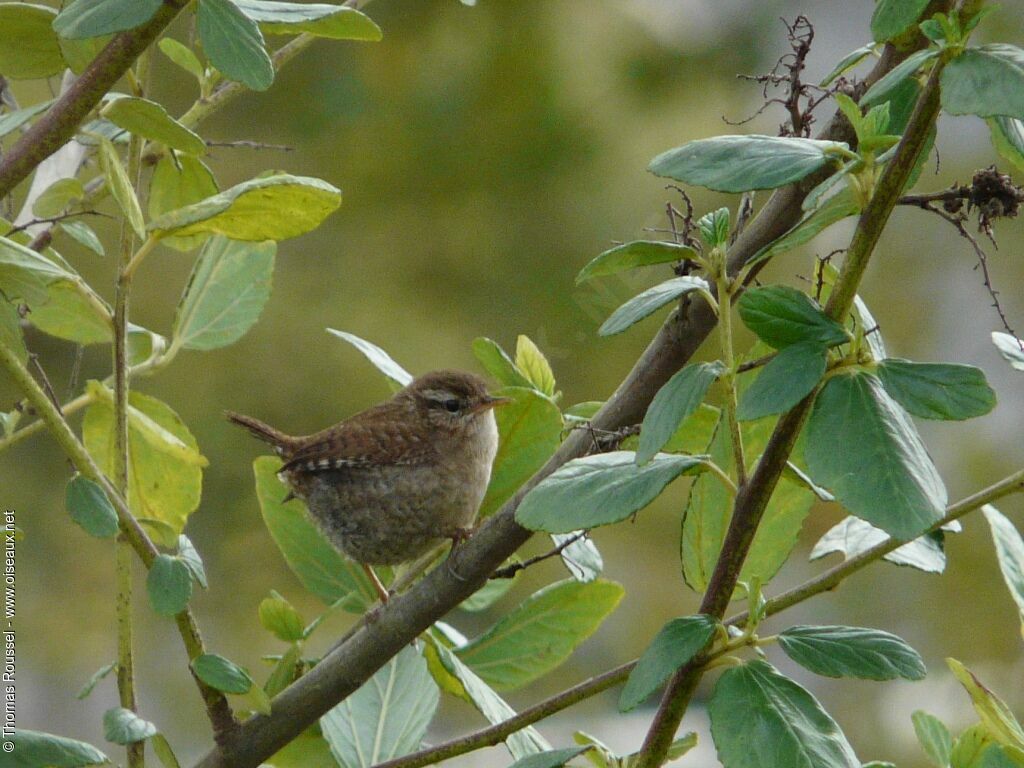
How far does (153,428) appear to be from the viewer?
3.81 ft

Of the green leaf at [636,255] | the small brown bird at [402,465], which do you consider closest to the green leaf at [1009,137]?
the green leaf at [636,255]

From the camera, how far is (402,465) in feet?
7.23

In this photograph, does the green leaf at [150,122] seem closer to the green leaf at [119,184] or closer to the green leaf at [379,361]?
the green leaf at [119,184]

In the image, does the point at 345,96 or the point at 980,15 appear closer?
the point at 980,15

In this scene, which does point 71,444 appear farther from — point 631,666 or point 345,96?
point 345,96

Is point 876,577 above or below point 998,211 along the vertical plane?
below

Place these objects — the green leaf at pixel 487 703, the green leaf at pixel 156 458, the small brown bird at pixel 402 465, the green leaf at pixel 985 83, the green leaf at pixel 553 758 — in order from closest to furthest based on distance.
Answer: the green leaf at pixel 985 83
the green leaf at pixel 553 758
the green leaf at pixel 487 703
the green leaf at pixel 156 458
the small brown bird at pixel 402 465

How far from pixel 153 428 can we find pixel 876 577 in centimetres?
355

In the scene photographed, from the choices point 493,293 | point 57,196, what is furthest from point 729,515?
point 493,293

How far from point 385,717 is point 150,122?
567 millimetres

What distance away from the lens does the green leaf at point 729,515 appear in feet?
3.07

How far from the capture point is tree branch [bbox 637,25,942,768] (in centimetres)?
59

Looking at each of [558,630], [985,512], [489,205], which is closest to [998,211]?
[985,512]

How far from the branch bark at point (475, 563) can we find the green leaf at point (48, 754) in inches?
6.3
